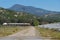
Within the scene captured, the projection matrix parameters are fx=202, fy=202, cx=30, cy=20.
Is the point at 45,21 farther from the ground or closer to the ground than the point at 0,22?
closer to the ground

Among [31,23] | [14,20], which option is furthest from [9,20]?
[31,23]

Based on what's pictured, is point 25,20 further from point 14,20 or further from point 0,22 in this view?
point 0,22

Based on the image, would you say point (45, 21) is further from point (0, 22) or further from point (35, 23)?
point (0, 22)

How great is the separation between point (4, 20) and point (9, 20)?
27.8 feet

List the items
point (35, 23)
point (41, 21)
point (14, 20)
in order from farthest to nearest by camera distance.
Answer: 1. point (41, 21)
2. point (14, 20)
3. point (35, 23)

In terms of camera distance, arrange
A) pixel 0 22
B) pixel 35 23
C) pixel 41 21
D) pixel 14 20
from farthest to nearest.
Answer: pixel 41 21 → pixel 14 20 → pixel 35 23 → pixel 0 22

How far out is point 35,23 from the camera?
13262 cm

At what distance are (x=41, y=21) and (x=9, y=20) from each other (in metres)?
27.3

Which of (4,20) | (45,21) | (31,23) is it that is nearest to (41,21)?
(45,21)

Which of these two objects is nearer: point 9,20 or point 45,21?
point 9,20

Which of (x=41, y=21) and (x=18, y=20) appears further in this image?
(x=41, y=21)

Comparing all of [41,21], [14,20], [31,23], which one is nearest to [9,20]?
[14,20]

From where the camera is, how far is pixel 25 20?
5640 inches

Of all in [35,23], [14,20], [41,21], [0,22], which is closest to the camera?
[0,22]
